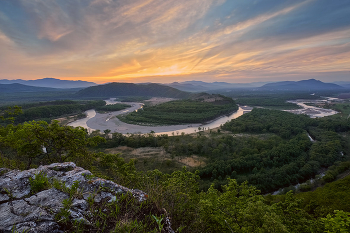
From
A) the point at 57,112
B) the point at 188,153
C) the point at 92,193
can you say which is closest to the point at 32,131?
the point at 92,193

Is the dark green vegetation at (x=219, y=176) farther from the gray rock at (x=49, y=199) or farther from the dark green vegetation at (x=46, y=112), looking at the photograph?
the dark green vegetation at (x=46, y=112)

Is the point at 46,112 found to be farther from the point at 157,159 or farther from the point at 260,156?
the point at 260,156

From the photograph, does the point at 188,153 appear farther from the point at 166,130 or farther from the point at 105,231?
the point at 105,231

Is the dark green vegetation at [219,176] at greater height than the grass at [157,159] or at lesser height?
greater

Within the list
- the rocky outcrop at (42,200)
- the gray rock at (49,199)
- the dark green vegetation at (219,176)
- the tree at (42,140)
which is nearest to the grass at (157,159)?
the dark green vegetation at (219,176)

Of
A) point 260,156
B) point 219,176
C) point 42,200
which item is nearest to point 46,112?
point 219,176

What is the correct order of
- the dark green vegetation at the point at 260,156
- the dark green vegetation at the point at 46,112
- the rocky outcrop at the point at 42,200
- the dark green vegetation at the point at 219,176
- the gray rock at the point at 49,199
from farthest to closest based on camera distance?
the dark green vegetation at the point at 46,112, the dark green vegetation at the point at 260,156, the dark green vegetation at the point at 219,176, the gray rock at the point at 49,199, the rocky outcrop at the point at 42,200
